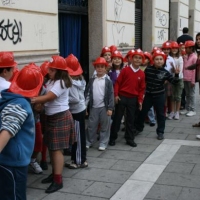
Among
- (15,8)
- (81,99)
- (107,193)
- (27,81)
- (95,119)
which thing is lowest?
(107,193)

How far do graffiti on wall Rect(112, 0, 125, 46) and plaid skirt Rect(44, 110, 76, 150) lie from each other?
5.34 m

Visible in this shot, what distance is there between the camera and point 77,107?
5113 millimetres

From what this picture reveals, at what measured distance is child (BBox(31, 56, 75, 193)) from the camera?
4355 millimetres

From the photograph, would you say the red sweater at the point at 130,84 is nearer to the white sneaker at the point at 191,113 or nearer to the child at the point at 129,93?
the child at the point at 129,93

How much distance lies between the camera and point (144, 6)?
41.1 ft

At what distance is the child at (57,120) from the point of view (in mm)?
4355

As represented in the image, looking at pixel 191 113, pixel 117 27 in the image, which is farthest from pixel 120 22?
pixel 191 113

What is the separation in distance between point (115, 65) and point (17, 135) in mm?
4197

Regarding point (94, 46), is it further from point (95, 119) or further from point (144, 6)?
point (144, 6)

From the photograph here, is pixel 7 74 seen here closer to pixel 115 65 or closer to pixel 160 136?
pixel 115 65

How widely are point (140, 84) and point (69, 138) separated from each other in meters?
2.23

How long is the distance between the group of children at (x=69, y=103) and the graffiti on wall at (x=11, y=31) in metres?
1.27

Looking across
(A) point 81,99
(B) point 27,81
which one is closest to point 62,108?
(A) point 81,99

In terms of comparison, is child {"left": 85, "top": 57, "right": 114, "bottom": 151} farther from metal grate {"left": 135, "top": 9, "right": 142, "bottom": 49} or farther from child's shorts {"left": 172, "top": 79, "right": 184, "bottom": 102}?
metal grate {"left": 135, "top": 9, "right": 142, "bottom": 49}
